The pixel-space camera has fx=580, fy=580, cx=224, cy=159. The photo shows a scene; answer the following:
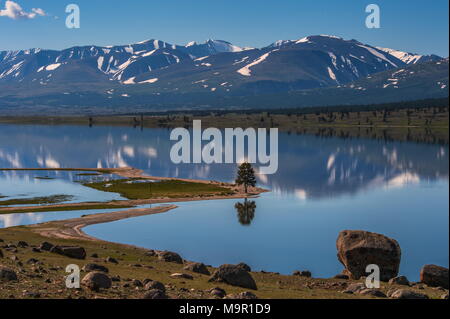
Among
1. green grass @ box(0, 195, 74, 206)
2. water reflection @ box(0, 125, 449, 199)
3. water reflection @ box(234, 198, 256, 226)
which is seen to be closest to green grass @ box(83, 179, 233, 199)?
water reflection @ box(234, 198, 256, 226)

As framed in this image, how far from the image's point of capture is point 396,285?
42469 mm

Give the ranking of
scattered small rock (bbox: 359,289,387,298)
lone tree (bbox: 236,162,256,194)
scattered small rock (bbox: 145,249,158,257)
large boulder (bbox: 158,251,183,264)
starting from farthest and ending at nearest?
lone tree (bbox: 236,162,256,194), scattered small rock (bbox: 145,249,158,257), large boulder (bbox: 158,251,183,264), scattered small rock (bbox: 359,289,387,298)

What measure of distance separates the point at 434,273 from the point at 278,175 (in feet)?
321

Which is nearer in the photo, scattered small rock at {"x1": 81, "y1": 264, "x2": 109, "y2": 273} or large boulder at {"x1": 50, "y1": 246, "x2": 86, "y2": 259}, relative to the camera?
scattered small rock at {"x1": 81, "y1": 264, "x2": 109, "y2": 273}

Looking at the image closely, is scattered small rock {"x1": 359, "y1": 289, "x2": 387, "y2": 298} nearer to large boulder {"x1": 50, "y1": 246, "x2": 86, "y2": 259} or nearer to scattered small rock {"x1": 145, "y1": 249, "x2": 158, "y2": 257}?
large boulder {"x1": 50, "y1": 246, "x2": 86, "y2": 259}

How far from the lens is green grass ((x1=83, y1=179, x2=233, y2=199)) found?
352ft

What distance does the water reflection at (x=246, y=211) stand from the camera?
8288cm

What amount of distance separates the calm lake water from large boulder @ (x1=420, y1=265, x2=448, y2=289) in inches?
271

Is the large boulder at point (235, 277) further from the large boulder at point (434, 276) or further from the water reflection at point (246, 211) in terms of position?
the water reflection at point (246, 211)

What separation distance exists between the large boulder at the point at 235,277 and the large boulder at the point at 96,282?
924cm

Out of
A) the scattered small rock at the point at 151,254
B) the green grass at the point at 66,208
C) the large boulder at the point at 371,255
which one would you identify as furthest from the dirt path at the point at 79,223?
the large boulder at the point at 371,255

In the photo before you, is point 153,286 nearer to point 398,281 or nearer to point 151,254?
point 398,281
